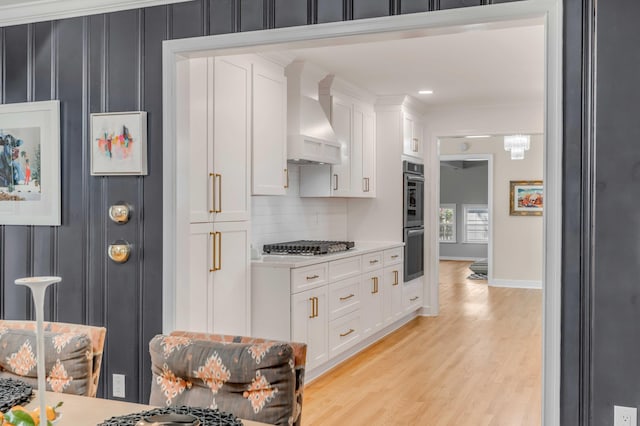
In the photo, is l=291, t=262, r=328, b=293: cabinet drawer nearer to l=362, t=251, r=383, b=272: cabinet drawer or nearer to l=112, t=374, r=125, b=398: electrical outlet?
l=362, t=251, r=383, b=272: cabinet drawer

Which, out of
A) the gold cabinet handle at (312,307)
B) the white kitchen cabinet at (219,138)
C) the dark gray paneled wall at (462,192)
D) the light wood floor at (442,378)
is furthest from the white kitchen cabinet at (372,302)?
the dark gray paneled wall at (462,192)

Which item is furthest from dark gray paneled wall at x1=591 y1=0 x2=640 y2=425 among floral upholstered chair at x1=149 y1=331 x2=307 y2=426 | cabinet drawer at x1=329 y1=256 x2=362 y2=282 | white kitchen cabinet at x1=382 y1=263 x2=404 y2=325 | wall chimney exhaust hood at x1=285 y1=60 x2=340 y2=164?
white kitchen cabinet at x1=382 y1=263 x2=404 y2=325

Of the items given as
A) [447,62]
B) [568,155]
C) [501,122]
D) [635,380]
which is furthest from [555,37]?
[501,122]

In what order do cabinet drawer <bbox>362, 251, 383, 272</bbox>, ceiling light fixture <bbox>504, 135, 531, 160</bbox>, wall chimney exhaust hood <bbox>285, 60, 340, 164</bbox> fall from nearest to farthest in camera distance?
wall chimney exhaust hood <bbox>285, 60, 340, 164</bbox> < cabinet drawer <bbox>362, 251, 383, 272</bbox> < ceiling light fixture <bbox>504, 135, 531, 160</bbox>

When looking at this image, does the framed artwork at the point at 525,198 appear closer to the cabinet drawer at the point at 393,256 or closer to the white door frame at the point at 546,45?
the cabinet drawer at the point at 393,256

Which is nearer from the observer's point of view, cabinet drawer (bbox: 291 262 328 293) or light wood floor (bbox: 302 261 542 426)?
light wood floor (bbox: 302 261 542 426)

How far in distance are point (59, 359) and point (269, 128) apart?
8.63 feet

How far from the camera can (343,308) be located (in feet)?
16.4

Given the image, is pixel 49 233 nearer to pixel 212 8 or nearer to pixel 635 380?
pixel 212 8

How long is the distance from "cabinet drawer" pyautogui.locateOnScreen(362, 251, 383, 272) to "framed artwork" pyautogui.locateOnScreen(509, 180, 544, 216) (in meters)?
4.74

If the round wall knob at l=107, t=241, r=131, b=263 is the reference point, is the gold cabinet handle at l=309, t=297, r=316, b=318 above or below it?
below

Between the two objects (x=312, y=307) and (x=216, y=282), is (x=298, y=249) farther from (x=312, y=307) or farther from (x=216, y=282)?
(x=216, y=282)

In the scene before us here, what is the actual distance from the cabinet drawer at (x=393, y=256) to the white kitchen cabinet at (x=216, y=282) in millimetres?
2209

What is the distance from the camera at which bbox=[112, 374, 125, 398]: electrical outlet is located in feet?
10.7
